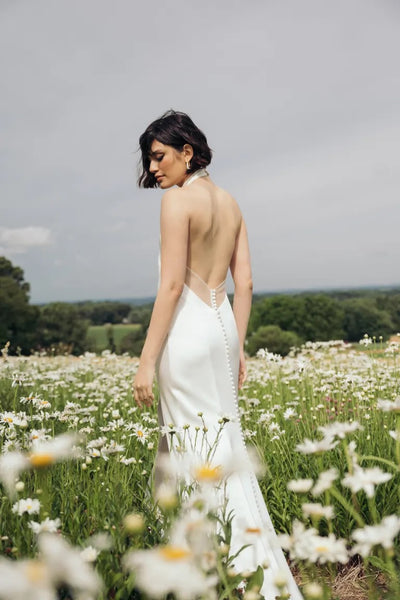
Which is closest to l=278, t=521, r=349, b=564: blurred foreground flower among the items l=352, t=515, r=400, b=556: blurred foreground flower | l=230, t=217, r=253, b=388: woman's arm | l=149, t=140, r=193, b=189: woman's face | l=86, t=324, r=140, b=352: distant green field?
l=352, t=515, r=400, b=556: blurred foreground flower

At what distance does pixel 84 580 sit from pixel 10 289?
40373 mm

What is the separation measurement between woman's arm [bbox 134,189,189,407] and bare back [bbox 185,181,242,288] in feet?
0.32

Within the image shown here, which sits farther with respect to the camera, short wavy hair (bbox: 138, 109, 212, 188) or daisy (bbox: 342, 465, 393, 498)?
short wavy hair (bbox: 138, 109, 212, 188)

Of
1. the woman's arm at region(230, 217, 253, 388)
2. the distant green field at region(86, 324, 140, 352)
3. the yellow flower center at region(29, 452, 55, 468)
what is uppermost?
the woman's arm at region(230, 217, 253, 388)

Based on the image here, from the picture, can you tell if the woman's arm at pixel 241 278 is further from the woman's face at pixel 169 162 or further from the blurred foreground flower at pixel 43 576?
the blurred foreground flower at pixel 43 576

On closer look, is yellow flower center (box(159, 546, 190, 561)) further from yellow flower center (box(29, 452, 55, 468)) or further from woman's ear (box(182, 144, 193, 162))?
woman's ear (box(182, 144, 193, 162))

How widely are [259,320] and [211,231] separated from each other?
50.9 metres

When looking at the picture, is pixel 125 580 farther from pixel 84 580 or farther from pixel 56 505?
pixel 84 580

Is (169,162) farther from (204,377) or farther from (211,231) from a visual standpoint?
(204,377)

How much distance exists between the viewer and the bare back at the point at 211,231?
2.94m

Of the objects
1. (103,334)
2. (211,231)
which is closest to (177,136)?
(211,231)

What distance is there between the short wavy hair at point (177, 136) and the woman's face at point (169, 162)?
3 centimetres

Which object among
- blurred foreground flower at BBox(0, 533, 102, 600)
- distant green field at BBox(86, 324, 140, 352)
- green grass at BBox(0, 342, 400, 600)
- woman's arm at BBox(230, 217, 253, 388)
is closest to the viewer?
blurred foreground flower at BBox(0, 533, 102, 600)

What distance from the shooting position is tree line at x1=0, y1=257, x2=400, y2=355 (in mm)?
38469
